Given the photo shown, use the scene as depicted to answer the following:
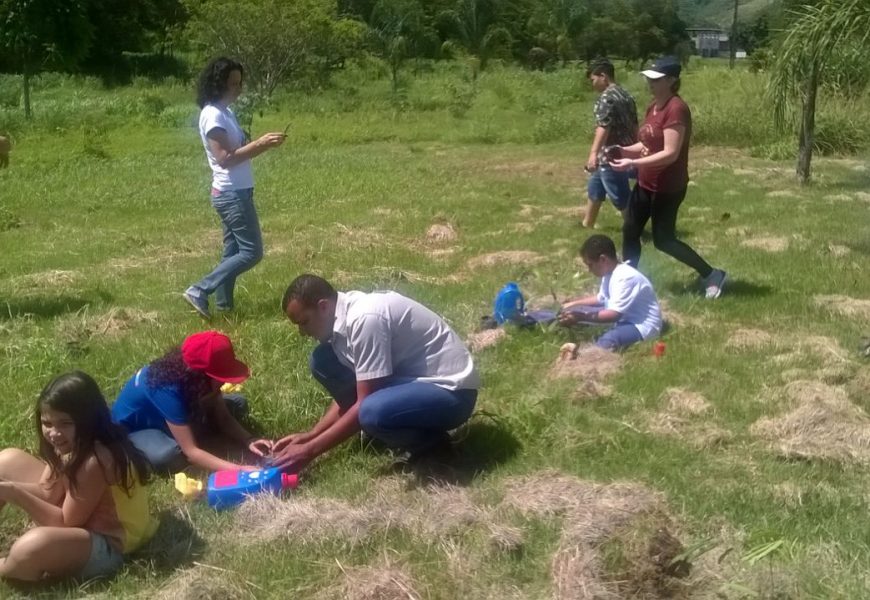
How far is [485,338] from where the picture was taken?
6.24 metres

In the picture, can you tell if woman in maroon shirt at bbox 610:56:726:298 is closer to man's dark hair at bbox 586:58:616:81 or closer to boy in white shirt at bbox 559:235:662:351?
boy in white shirt at bbox 559:235:662:351

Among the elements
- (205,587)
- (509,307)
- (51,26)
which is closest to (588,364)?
(509,307)

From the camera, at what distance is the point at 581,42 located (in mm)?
47406

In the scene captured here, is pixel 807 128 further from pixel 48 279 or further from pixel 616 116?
pixel 48 279

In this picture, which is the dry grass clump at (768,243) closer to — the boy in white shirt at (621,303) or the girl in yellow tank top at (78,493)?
the boy in white shirt at (621,303)

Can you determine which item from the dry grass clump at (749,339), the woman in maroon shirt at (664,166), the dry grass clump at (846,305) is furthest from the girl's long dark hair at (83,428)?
the dry grass clump at (846,305)

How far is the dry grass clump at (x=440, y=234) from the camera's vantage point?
10.0 m

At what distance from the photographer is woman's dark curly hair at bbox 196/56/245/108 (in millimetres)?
6492

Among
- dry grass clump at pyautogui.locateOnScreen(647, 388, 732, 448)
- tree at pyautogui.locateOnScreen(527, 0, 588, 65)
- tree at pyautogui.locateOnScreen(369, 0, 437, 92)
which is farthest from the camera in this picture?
tree at pyautogui.locateOnScreen(527, 0, 588, 65)

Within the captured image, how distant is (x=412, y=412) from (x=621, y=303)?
2.21 metres

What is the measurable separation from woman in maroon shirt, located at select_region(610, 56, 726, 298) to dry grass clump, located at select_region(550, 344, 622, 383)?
1.59 metres

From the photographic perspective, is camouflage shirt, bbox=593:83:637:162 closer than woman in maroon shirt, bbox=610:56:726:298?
No

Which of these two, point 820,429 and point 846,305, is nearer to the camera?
point 820,429

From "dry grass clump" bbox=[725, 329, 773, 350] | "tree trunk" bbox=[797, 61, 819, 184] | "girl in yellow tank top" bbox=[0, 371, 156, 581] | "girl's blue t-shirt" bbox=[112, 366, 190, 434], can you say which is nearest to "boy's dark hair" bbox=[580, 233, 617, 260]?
"dry grass clump" bbox=[725, 329, 773, 350]
